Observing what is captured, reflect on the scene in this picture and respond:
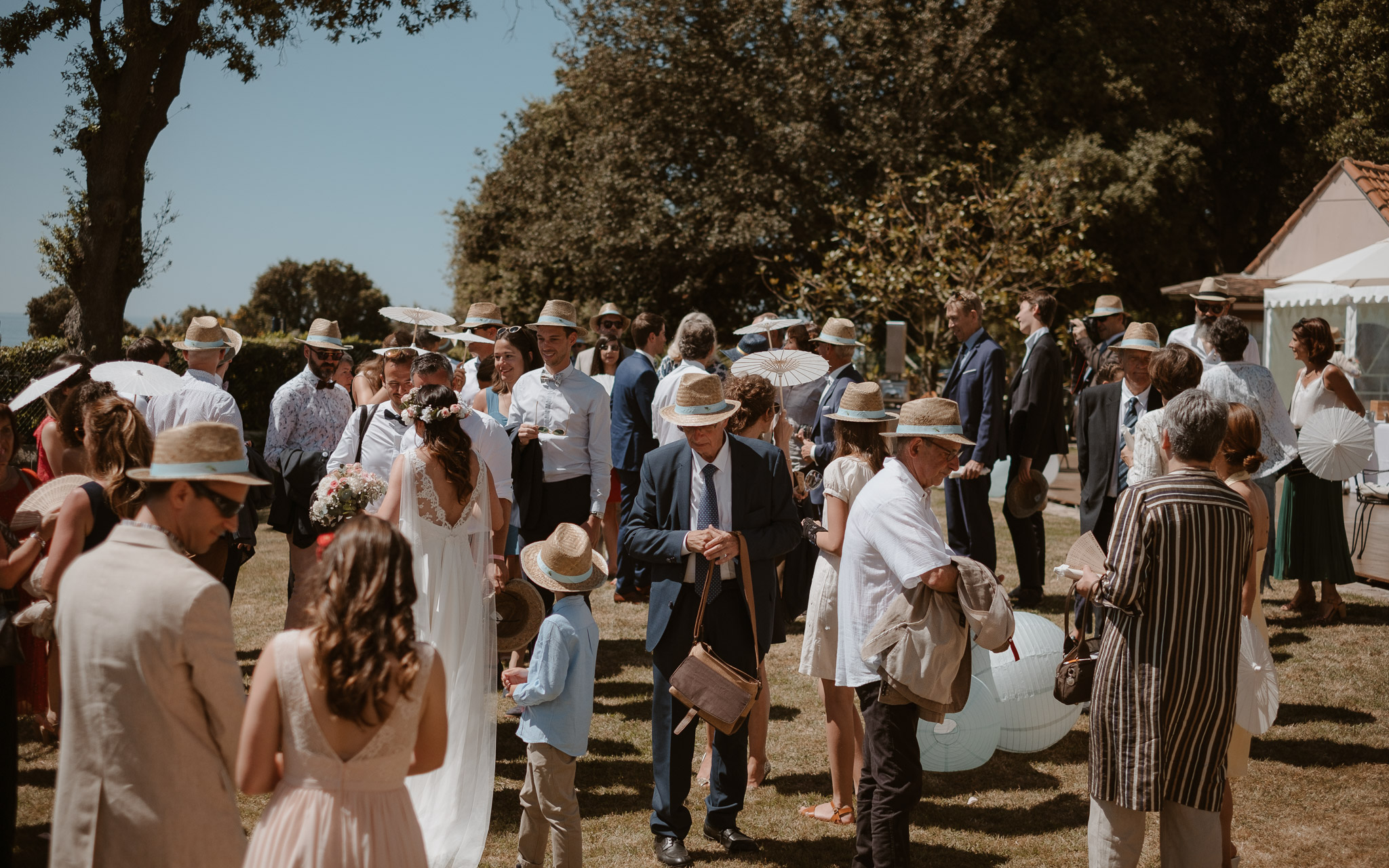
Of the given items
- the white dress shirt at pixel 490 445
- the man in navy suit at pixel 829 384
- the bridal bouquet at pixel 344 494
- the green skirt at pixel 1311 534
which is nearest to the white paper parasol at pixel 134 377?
the bridal bouquet at pixel 344 494

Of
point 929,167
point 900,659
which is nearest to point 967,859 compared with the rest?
point 900,659

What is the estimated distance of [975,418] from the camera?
7719mm

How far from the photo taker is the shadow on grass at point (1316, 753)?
5.46 m

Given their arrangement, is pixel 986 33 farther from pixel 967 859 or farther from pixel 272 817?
pixel 272 817

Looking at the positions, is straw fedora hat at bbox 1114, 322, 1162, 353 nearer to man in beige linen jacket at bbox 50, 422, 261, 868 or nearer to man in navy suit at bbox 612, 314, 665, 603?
man in navy suit at bbox 612, 314, 665, 603

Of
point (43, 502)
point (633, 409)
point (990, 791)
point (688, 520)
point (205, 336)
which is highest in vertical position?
point (205, 336)

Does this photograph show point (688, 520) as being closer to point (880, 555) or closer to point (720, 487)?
point (720, 487)

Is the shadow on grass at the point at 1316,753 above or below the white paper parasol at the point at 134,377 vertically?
below

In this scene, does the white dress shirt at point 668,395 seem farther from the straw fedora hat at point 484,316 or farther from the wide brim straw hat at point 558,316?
the straw fedora hat at point 484,316

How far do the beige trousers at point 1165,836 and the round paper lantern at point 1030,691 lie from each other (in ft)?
5.52

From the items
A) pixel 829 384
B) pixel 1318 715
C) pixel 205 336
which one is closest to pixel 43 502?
pixel 205 336

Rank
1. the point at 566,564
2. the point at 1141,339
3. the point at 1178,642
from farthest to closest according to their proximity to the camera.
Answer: the point at 1141,339, the point at 566,564, the point at 1178,642

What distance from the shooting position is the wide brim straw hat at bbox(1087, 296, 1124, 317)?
812 centimetres

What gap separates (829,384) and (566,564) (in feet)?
11.8
